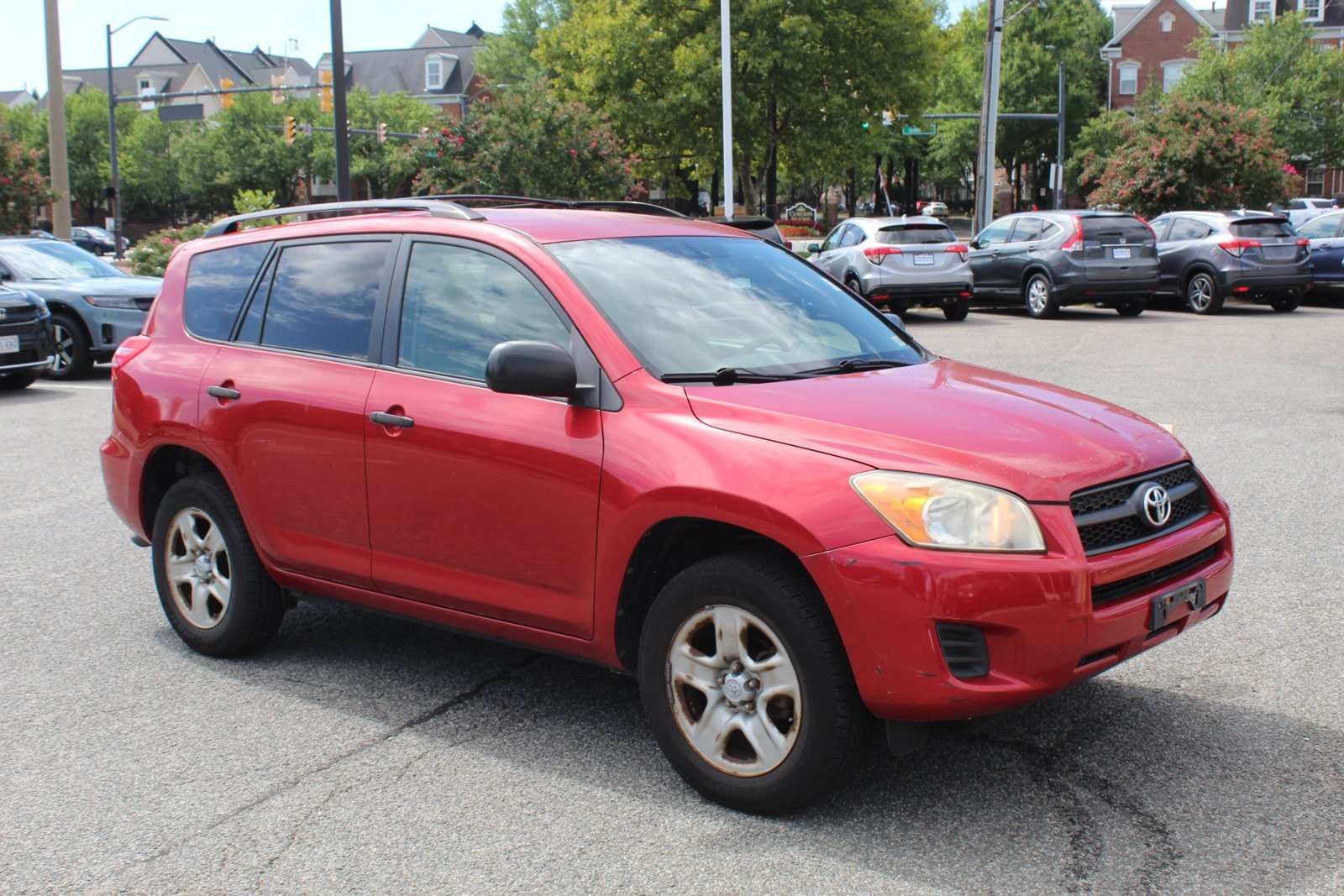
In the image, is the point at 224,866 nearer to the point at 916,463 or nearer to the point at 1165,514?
the point at 916,463

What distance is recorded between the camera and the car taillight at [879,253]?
20.3 metres

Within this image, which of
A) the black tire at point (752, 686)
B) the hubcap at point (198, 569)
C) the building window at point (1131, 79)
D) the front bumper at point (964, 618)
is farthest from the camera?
the building window at point (1131, 79)

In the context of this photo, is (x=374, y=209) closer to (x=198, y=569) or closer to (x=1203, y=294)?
(x=198, y=569)

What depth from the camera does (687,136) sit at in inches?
1758

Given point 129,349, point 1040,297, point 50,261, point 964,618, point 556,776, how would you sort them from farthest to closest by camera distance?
point 1040,297 < point 50,261 < point 129,349 < point 556,776 < point 964,618

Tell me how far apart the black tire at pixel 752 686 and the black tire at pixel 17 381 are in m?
13.1

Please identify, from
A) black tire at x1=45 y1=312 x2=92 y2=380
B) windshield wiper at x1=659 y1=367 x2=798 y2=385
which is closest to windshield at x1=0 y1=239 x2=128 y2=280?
black tire at x1=45 y1=312 x2=92 y2=380

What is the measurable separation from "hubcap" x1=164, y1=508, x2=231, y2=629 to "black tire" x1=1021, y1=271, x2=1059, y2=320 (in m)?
17.8

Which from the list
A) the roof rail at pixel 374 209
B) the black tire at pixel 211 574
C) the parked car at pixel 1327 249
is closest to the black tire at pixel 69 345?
the roof rail at pixel 374 209

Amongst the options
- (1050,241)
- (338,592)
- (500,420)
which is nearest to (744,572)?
(500,420)

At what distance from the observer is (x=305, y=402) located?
4.86 metres

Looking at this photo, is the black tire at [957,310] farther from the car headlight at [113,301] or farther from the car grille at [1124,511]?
the car grille at [1124,511]

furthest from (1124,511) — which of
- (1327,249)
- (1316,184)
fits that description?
(1316,184)

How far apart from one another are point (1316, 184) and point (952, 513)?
A: 75.0m
